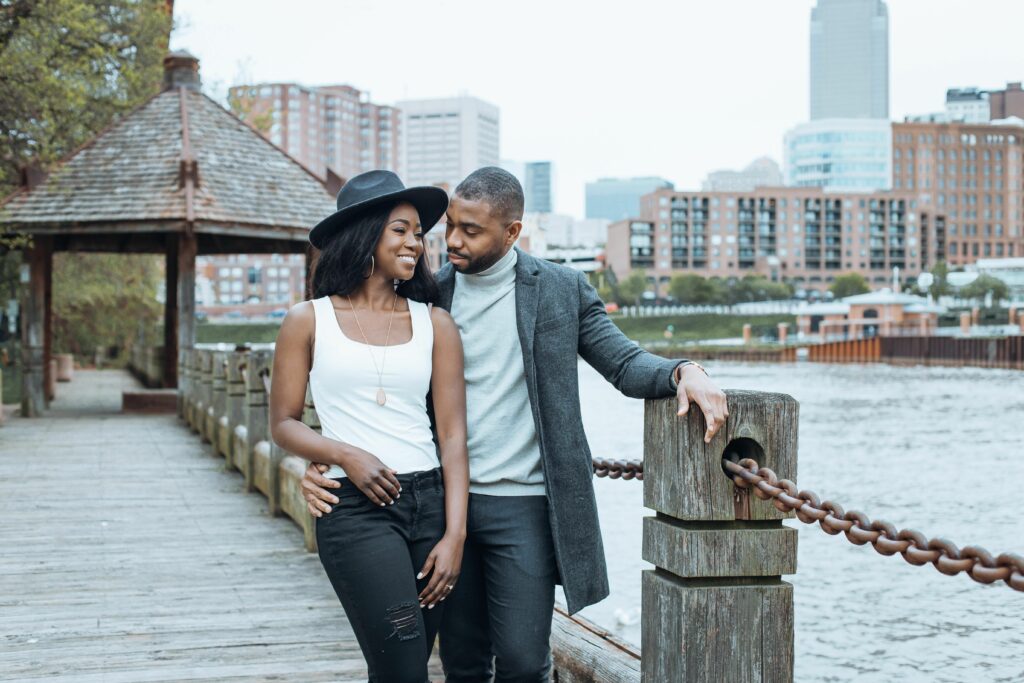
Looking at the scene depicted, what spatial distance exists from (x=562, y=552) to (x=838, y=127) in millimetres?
194472

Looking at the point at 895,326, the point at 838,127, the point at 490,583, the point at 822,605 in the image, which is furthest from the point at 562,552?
the point at 838,127

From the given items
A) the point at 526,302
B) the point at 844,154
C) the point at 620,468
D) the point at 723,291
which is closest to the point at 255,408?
the point at 620,468

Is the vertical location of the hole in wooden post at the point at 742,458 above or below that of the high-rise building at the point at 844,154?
below

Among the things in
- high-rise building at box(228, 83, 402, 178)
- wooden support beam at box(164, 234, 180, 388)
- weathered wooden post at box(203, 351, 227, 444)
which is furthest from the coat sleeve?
high-rise building at box(228, 83, 402, 178)

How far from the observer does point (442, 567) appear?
2.88 meters

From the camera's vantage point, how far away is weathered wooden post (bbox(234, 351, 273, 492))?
28.0ft

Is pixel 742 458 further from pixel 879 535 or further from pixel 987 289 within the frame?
pixel 987 289

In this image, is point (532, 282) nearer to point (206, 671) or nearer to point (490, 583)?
point (490, 583)

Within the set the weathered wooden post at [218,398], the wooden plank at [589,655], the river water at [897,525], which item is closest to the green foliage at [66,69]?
the weathered wooden post at [218,398]

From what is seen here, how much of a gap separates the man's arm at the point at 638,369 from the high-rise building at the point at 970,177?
6832 inches

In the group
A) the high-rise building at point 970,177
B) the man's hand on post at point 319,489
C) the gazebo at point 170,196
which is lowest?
the man's hand on post at point 319,489

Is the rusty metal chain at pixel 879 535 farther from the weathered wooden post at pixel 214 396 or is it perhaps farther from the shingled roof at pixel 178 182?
the shingled roof at pixel 178 182

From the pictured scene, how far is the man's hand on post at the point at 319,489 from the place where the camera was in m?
2.86

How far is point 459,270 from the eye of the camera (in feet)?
10.1
